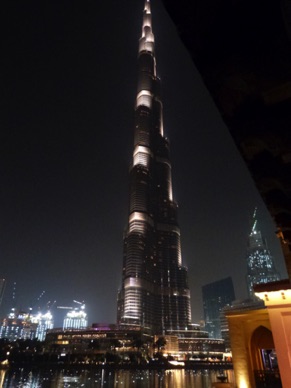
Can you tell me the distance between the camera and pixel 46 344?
101 m

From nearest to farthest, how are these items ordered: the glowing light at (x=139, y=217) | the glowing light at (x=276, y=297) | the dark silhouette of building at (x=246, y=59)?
the dark silhouette of building at (x=246, y=59) < the glowing light at (x=276, y=297) < the glowing light at (x=139, y=217)

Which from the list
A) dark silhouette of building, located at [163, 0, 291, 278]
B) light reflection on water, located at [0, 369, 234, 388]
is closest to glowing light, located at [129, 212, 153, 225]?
light reflection on water, located at [0, 369, 234, 388]

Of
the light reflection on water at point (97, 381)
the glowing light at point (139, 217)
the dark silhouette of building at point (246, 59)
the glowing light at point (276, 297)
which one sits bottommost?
the light reflection on water at point (97, 381)

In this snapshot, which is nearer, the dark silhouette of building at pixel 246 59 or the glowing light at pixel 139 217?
the dark silhouette of building at pixel 246 59

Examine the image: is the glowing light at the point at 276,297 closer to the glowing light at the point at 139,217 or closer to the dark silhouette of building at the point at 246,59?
the dark silhouette of building at the point at 246,59

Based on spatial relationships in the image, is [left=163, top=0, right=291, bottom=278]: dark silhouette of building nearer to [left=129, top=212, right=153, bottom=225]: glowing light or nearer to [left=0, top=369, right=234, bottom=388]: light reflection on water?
[left=0, top=369, right=234, bottom=388]: light reflection on water

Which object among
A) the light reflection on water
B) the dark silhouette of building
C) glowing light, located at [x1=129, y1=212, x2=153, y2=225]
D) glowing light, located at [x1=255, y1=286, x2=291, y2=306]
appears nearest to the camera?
the dark silhouette of building

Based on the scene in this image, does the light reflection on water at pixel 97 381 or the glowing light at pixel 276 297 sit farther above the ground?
the glowing light at pixel 276 297

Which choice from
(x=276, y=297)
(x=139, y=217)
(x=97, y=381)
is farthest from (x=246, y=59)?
(x=139, y=217)

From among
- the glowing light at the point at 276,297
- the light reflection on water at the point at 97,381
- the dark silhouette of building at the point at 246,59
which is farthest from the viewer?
the light reflection on water at the point at 97,381

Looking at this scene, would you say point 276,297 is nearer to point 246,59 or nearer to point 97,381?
point 246,59

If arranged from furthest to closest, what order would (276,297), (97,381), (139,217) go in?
(139,217), (97,381), (276,297)

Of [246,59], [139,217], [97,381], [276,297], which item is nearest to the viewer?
[246,59]

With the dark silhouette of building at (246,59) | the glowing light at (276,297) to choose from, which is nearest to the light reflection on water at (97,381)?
the glowing light at (276,297)
